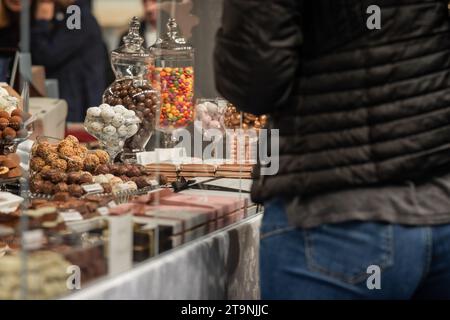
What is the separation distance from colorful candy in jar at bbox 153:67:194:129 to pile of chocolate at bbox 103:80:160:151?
0.59 feet

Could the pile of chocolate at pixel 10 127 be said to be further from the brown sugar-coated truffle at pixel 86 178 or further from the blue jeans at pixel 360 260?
the blue jeans at pixel 360 260

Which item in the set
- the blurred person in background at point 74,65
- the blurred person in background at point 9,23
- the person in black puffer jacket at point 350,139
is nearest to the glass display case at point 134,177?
the person in black puffer jacket at point 350,139

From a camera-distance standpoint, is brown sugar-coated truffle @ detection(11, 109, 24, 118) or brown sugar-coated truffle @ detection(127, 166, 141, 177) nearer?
brown sugar-coated truffle @ detection(127, 166, 141, 177)

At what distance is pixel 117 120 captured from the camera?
2.73m

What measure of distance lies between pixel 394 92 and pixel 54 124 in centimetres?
277

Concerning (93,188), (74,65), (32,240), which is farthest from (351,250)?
(74,65)

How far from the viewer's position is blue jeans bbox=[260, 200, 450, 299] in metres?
1.39

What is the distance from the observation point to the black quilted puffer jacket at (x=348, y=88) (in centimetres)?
142

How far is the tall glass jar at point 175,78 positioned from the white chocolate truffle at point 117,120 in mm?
218

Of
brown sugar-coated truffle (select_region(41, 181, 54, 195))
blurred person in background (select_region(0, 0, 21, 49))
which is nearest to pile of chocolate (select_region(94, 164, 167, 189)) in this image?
brown sugar-coated truffle (select_region(41, 181, 54, 195))

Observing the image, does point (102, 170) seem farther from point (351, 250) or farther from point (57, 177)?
point (351, 250)

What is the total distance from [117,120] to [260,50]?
4.65 ft

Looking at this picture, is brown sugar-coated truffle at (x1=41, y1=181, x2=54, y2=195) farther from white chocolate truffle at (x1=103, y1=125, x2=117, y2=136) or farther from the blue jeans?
the blue jeans

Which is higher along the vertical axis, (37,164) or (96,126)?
(96,126)
